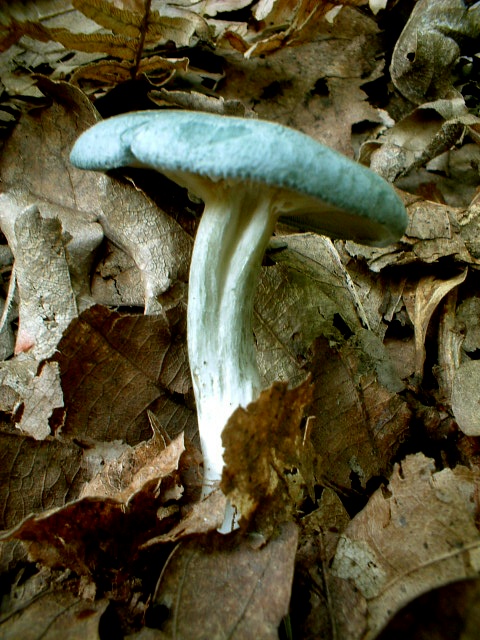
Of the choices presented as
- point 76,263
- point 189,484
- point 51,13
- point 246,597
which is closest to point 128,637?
point 246,597

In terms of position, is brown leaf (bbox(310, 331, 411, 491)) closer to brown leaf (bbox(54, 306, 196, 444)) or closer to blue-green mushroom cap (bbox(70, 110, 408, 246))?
brown leaf (bbox(54, 306, 196, 444))

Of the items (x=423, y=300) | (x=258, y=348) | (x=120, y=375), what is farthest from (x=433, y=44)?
(x=120, y=375)

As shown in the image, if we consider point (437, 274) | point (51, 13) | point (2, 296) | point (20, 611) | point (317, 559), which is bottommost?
point (2, 296)

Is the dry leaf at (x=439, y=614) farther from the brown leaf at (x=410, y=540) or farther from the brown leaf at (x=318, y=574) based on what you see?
the brown leaf at (x=318, y=574)

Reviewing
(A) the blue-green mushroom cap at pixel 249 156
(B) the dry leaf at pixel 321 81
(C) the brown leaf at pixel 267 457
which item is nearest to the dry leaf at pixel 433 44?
(B) the dry leaf at pixel 321 81

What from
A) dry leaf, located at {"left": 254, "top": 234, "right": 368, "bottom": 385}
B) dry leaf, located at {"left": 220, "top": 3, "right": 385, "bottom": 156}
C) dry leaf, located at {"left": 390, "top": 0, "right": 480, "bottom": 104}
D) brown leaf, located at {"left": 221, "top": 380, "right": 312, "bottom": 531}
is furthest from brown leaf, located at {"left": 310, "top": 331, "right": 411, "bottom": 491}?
dry leaf, located at {"left": 390, "top": 0, "right": 480, "bottom": 104}

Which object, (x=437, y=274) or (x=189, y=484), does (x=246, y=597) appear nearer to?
(x=189, y=484)

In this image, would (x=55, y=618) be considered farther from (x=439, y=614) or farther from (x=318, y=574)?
(x=439, y=614)
